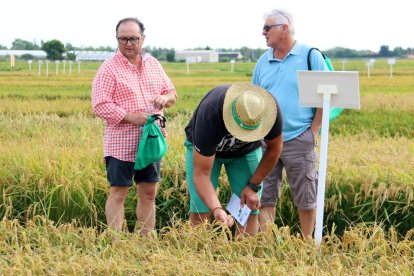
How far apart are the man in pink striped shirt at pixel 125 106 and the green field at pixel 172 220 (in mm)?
333

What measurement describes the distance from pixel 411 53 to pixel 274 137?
112787 mm

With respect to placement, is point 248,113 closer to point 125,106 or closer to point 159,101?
point 159,101

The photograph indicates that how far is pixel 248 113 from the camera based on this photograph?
384 centimetres

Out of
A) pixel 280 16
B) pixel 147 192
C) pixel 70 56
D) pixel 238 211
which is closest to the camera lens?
pixel 238 211

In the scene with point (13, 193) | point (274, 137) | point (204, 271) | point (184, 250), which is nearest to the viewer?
point (204, 271)

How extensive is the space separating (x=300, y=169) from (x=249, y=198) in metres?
0.85

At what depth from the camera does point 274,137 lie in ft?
13.6

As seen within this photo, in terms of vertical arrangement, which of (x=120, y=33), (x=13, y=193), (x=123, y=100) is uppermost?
(x=120, y=33)

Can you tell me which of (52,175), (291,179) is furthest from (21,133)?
(291,179)

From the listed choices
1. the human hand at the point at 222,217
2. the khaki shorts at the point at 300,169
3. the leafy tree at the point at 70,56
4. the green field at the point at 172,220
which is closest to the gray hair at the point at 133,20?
the khaki shorts at the point at 300,169

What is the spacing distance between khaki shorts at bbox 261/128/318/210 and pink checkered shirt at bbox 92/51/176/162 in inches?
37.2

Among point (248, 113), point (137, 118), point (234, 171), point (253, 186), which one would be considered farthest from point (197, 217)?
point (248, 113)

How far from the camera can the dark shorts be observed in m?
5.07

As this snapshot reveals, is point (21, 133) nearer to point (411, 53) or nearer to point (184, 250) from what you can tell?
point (184, 250)
